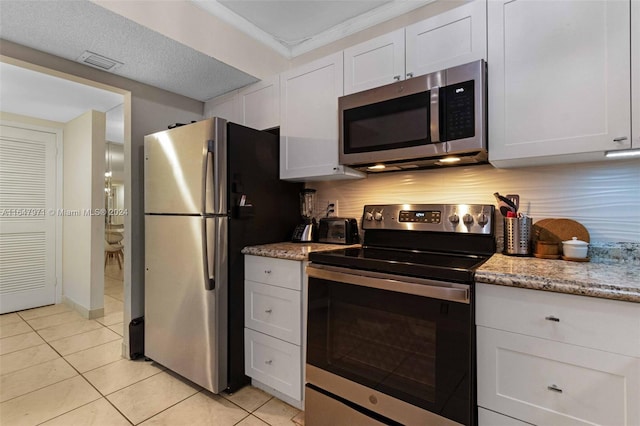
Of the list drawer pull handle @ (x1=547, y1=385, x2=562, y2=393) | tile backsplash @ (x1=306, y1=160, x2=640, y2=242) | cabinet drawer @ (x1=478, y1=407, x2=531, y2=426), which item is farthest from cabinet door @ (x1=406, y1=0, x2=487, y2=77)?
cabinet drawer @ (x1=478, y1=407, x2=531, y2=426)

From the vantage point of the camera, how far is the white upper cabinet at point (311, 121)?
199cm

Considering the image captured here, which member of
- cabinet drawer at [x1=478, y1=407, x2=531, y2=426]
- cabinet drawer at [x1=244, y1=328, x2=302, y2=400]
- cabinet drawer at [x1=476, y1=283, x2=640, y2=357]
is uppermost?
cabinet drawer at [x1=476, y1=283, x2=640, y2=357]

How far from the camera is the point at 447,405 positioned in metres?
1.21

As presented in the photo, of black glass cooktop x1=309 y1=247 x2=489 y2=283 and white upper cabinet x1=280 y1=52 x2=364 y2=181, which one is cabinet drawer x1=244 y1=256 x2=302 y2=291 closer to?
black glass cooktop x1=309 y1=247 x2=489 y2=283

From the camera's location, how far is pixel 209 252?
1896 millimetres

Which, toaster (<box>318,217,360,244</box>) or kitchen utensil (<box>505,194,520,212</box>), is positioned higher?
kitchen utensil (<box>505,194,520,212</box>)

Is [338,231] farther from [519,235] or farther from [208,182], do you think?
[519,235]

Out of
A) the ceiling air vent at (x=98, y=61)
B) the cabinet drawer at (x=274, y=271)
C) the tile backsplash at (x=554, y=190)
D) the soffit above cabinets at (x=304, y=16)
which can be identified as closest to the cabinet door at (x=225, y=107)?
the soffit above cabinets at (x=304, y=16)

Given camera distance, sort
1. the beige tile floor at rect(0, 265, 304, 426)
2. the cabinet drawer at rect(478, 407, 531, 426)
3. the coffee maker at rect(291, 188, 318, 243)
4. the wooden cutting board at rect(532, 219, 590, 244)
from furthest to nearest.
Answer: the coffee maker at rect(291, 188, 318, 243)
the beige tile floor at rect(0, 265, 304, 426)
the wooden cutting board at rect(532, 219, 590, 244)
the cabinet drawer at rect(478, 407, 531, 426)

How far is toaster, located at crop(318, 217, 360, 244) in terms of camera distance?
2131 mm

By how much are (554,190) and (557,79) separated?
56 centimetres

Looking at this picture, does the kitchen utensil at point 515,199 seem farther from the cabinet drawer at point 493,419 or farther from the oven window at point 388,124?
the cabinet drawer at point 493,419

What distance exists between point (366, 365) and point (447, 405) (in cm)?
37

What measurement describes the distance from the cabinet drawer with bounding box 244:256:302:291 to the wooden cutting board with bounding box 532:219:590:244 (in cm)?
126
